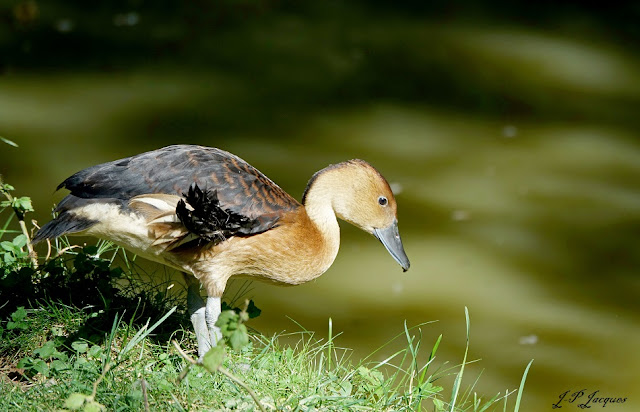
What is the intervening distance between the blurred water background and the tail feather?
235 centimetres

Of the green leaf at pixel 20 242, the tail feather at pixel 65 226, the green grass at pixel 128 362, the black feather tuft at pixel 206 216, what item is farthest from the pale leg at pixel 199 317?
the green leaf at pixel 20 242

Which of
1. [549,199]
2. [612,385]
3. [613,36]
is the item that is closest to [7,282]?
[612,385]

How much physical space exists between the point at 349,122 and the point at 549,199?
2.03 metres

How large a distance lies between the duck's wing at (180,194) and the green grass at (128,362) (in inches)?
17.4

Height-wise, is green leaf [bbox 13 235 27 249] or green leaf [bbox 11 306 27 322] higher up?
green leaf [bbox 13 235 27 249]

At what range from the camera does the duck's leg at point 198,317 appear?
4.42m

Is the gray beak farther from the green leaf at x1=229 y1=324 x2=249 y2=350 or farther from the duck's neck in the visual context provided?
the green leaf at x1=229 y1=324 x2=249 y2=350

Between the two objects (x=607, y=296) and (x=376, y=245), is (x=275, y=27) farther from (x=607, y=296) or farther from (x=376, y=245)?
(x=607, y=296)

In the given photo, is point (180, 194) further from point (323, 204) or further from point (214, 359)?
point (214, 359)

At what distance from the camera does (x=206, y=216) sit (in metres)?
4.20

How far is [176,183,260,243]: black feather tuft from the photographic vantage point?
13.6 feet

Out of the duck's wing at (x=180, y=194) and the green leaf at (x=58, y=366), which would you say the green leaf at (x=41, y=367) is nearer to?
the green leaf at (x=58, y=366)

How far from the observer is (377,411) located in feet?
13.1
